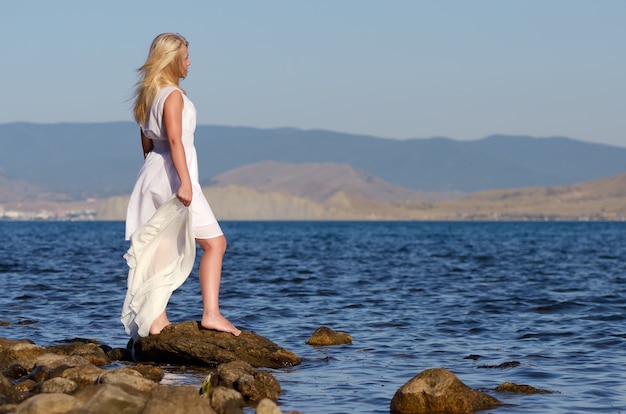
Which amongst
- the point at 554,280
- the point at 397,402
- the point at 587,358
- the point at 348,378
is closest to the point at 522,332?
the point at 587,358

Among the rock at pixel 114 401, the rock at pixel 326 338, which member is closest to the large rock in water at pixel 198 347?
the rock at pixel 326 338

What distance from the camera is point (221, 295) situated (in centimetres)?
1989

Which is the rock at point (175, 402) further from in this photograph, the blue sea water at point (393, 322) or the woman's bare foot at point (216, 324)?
the woman's bare foot at point (216, 324)

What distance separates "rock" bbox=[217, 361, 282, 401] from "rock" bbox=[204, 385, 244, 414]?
671 mm

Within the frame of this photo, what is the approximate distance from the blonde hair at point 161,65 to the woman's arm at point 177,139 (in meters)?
0.24

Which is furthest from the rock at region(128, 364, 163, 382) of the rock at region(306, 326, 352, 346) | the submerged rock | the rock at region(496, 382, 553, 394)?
the rock at region(306, 326, 352, 346)

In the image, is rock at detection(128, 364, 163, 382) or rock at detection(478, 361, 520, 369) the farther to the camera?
rock at detection(478, 361, 520, 369)

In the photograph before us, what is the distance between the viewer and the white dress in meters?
9.21

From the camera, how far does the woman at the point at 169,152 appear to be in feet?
29.7

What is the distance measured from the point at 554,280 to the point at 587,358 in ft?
49.6

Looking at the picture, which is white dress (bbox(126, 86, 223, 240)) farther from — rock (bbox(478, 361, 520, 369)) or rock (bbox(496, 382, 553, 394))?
rock (bbox(478, 361, 520, 369))

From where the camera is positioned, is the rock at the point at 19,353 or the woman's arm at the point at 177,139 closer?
the woman's arm at the point at 177,139

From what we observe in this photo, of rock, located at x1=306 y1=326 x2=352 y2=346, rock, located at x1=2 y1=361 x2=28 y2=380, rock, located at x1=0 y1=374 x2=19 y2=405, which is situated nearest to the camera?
rock, located at x1=0 y1=374 x2=19 y2=405

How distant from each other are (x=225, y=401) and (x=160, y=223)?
2253 millimetres
